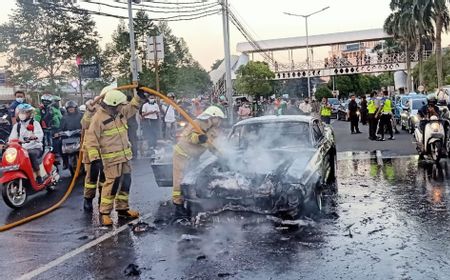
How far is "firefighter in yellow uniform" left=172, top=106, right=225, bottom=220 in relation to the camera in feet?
23.8

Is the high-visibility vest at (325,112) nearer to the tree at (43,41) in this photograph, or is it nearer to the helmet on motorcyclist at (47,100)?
the helmet on motorcyclist at (47,100)

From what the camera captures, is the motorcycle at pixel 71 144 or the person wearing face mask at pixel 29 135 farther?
the motorcycle at pixel 71 144

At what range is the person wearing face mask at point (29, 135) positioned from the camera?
29.7 ft

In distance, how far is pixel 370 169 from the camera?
11148 mm

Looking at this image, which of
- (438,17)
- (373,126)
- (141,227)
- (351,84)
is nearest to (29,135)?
(141,227)

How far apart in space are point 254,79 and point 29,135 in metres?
43.3

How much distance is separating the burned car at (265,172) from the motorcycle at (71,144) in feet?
14.1

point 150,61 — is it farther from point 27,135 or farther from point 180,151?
point 180,151

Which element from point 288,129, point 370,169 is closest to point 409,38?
point 370,169

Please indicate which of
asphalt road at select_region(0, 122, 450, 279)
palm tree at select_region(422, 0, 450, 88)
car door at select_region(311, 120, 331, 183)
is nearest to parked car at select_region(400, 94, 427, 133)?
car door at select_region(311, 120, 331, 183)

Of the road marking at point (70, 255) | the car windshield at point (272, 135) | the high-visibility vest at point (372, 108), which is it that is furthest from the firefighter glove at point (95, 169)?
the high-visibility vest at point (372, 108)

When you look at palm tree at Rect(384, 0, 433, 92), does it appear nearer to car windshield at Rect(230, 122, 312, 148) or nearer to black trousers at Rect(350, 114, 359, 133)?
black trousers at Rect(350, 114, 359, 133)

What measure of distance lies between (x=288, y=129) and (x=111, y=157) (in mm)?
2915

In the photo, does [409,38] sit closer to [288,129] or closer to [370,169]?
[370,169]
